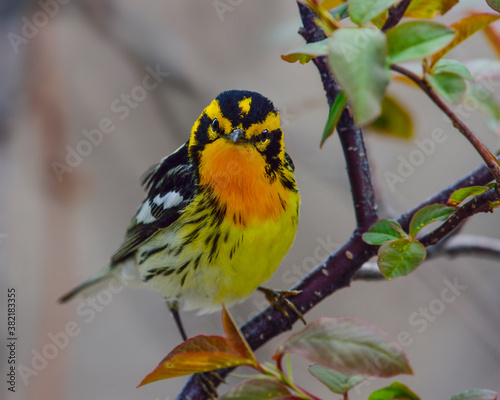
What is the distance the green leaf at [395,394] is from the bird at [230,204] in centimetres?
73

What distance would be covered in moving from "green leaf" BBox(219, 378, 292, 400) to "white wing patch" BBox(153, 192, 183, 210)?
1.06 meters

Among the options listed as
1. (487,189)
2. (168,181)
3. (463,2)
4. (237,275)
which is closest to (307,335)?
(487,189)

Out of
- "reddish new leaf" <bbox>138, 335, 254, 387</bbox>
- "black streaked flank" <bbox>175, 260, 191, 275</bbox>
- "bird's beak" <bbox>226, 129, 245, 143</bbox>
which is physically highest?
"bird's beak" <bbox>226, 129, 245, 143</bbox>

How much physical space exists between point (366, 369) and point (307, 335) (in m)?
0.07

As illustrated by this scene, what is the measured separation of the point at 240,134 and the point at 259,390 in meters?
0.88

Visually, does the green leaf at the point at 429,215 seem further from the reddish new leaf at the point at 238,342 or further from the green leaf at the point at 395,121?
the green leaf at the point at 395,121

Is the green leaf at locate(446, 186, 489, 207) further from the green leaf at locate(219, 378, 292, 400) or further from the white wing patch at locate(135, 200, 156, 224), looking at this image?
the white wing patch at locate(135, 200, 156, 224)

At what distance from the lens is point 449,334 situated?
3.50 m

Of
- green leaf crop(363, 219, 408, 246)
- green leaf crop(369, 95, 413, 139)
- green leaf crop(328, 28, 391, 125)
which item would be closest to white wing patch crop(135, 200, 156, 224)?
green leaf crop(369, 95, 413, 139)

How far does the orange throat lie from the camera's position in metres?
1.54

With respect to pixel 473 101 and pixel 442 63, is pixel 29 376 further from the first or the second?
pixel 442 63

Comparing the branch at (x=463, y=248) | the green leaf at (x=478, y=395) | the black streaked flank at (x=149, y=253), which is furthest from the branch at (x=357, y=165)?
the black streaked flank at (x=149, y=253)

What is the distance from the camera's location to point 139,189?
3879 mm

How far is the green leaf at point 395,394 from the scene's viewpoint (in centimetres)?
70
